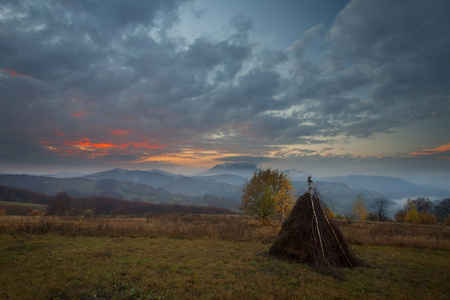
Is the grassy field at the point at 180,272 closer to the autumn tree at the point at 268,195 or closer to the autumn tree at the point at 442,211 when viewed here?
the autumn tree at the point at 268,195

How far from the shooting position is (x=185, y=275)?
905 centimetres

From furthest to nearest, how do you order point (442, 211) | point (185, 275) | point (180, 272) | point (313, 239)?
point (442, 211) < point (313, 239) < point (180, 272) < point (185, 275)

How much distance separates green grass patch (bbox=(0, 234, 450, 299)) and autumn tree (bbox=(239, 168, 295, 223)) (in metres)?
14.7

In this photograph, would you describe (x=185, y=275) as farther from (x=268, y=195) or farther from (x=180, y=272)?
(x=268, y=195)

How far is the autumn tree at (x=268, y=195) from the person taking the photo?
2817 centimetres

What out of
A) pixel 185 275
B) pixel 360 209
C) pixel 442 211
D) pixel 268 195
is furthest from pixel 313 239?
pixel 442 211

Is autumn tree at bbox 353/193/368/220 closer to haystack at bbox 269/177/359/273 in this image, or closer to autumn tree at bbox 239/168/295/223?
autumn tree at bbox 239/168/295/223

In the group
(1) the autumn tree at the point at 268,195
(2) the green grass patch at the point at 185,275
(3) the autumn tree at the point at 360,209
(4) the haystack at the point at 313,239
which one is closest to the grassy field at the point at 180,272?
(2) the green grass patch at the point at 185,275

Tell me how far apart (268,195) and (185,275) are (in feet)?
67.6

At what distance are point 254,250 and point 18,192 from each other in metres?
195

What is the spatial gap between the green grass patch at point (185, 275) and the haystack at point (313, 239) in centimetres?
70

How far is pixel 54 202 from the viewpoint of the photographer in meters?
91.1

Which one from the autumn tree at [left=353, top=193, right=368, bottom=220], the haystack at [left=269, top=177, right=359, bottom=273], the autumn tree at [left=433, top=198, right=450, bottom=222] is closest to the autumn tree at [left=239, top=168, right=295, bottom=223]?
the haystack at [left=269, top=177, right=359, bottom=273]

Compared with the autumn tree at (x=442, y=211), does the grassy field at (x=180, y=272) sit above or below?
above
